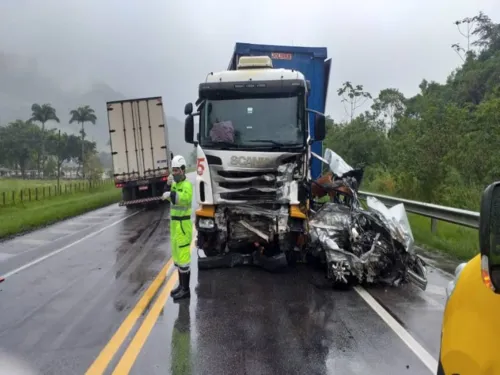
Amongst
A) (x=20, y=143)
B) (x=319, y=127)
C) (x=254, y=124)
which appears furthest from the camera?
(x=20, y=143)

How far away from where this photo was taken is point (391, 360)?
4508 millimetres

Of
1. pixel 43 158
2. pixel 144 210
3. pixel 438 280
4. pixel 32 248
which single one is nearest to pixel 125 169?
pixel 144 210

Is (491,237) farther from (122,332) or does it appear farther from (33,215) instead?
(33,215)

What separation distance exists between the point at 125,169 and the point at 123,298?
1356 cm

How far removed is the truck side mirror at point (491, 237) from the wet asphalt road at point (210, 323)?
2.58 meters

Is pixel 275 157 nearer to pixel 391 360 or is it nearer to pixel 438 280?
pixel 438 280

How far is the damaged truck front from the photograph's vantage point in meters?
7.86

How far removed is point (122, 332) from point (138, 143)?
15.0 m

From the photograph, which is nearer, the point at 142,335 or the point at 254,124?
the point at 142,335

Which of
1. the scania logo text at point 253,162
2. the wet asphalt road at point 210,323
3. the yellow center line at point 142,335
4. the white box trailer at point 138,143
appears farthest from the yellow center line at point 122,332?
the white box trailer at point 138,143

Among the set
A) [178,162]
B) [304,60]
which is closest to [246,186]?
→ [178,162]

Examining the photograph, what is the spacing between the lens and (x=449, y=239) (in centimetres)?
1059

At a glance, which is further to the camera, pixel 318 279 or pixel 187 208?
pixel 318 279

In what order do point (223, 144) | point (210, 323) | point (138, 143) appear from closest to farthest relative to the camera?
1. point (210, 323)
2. point (223, 144)
3. point (138, 143)
